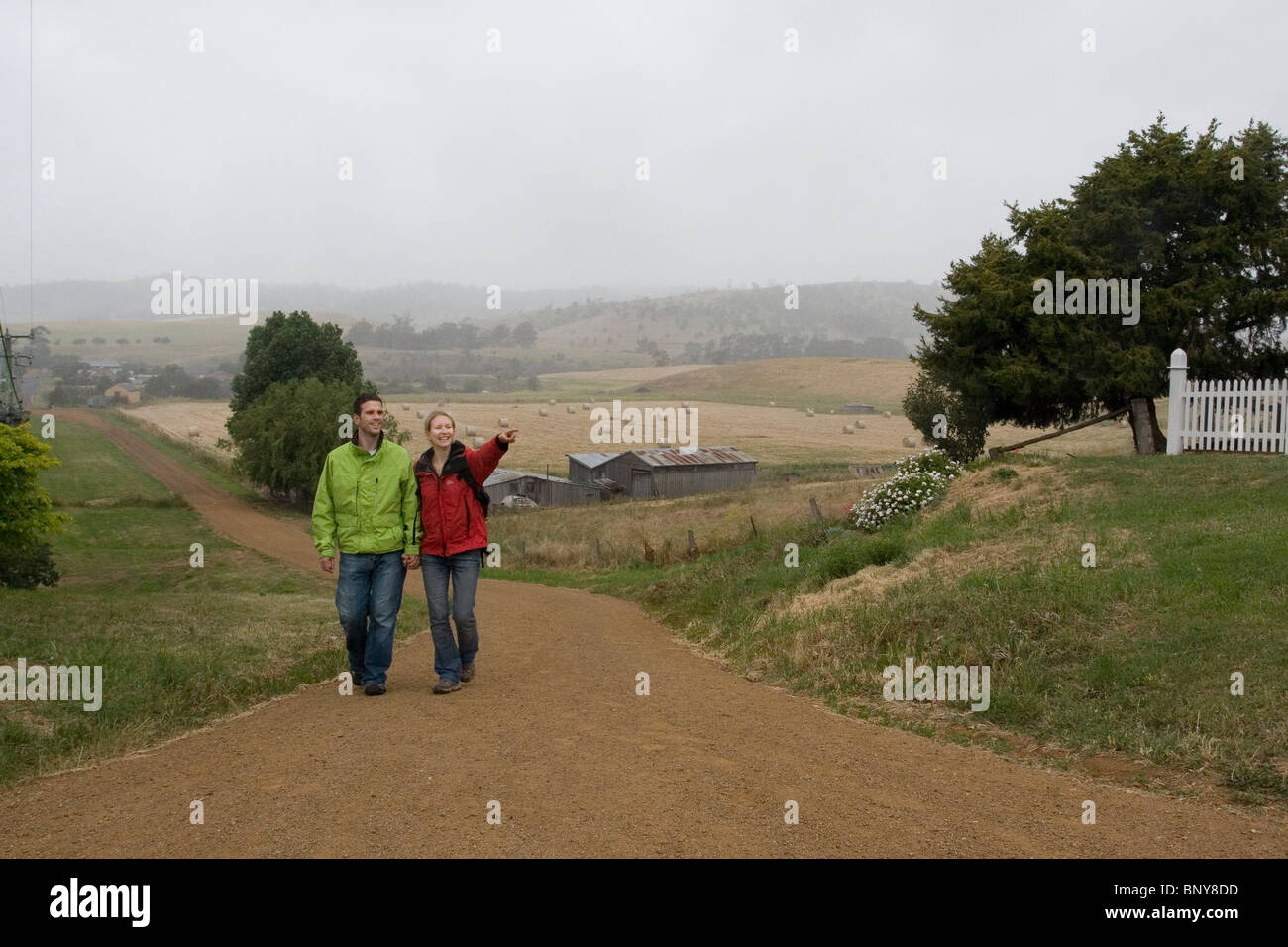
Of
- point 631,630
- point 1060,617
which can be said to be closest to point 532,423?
point 631,630

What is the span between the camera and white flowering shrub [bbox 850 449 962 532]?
1806 centimetres

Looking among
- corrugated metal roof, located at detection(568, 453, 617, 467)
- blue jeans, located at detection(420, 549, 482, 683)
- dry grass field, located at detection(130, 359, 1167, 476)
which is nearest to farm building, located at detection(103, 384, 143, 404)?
dry grass field, located at detection(130, 359, 1167, 476)

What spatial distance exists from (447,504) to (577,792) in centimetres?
345

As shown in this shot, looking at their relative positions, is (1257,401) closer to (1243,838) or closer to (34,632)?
(1243,838)

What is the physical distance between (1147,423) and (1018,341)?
123 inches

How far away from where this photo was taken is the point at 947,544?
44.3 feet

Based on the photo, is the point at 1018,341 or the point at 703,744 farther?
the point at 1018,341

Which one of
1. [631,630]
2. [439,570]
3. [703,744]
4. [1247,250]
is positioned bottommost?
[631,630]

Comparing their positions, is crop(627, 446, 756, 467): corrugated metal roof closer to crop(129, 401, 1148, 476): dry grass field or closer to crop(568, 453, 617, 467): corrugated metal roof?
crop(568, 453, 617, 467): corrugated metal roof

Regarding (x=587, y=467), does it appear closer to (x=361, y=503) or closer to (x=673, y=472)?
(x=673, y=472)

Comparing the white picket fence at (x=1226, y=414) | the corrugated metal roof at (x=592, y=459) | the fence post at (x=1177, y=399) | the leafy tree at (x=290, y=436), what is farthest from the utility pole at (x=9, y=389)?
the white picket fence at (x=1226, y=414)

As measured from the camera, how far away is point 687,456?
192 feet

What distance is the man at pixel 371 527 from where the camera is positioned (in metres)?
8.56

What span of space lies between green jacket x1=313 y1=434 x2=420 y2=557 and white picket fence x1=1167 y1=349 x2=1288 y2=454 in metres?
13.7
